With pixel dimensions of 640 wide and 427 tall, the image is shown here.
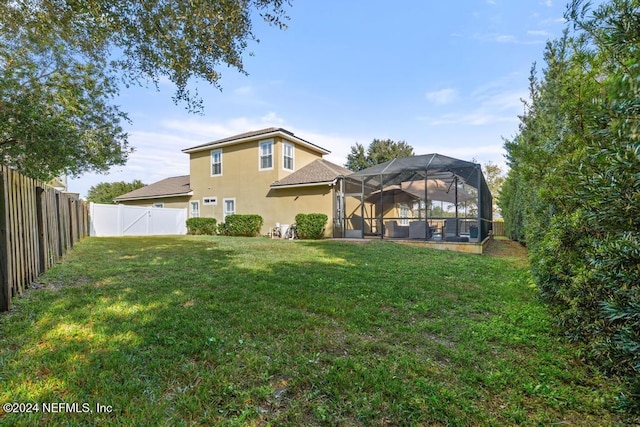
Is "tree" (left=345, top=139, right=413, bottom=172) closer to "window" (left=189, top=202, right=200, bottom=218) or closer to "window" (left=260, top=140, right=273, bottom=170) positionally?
"window" (left=260, top=140, right=273, bottom=170)

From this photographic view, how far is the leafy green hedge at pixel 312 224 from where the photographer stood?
14812mm

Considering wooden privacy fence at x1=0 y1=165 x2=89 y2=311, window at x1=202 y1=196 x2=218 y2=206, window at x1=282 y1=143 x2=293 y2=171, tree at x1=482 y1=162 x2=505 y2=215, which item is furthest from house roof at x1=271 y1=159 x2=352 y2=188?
tree at x1=482 y1=162 x2=505 y2=215

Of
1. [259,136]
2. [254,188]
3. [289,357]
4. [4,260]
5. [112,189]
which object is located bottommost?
[289,357]

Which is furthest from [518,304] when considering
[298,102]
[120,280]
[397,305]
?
[298,102]

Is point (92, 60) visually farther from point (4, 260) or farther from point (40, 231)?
point (4, 260)

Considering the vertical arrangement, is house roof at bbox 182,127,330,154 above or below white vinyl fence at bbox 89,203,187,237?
above

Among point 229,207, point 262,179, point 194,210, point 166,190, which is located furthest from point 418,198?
point 166,190

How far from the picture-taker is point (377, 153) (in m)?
35.6

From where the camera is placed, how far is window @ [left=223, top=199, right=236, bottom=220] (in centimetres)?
1869

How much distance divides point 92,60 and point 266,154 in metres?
8.75

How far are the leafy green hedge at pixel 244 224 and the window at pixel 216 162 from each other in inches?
145

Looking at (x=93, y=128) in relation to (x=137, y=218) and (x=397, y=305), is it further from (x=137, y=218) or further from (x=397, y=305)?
(x=397, y=305)

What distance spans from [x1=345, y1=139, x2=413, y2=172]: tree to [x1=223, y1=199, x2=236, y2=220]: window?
20.9m

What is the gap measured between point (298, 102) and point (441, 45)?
23.6 ft
